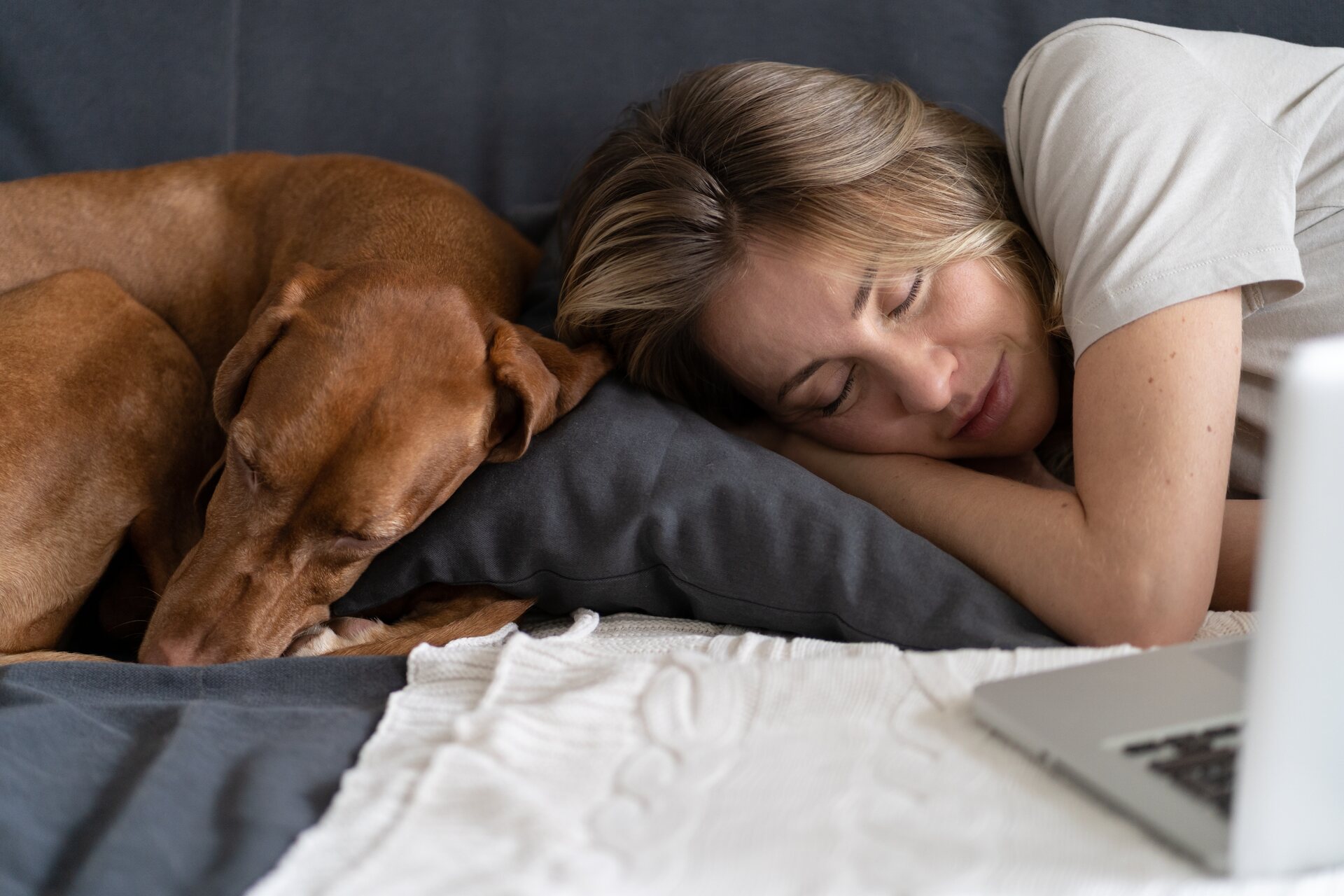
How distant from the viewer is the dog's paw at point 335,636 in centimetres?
182

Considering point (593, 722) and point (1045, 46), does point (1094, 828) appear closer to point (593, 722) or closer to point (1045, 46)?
point (593, 722)

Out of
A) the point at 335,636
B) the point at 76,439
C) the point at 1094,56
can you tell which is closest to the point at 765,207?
the point at 1094,56

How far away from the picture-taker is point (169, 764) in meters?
1.26

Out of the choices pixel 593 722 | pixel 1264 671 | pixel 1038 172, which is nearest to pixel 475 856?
pixel 593 722

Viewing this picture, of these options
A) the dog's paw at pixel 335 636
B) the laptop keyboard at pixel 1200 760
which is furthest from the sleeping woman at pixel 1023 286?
the dog's paw at pixel 335 636

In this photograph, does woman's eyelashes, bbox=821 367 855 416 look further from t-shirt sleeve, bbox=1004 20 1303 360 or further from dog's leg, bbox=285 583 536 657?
dog's leg, bbox=285 583 536 657

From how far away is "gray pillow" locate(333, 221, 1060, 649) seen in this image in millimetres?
1641

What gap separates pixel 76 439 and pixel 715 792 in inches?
54.2

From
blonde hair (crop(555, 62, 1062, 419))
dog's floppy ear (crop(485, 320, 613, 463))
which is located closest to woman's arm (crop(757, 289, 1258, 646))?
blonde hair (crop(555, 62, 1062, 419))

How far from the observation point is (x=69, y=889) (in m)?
1.08

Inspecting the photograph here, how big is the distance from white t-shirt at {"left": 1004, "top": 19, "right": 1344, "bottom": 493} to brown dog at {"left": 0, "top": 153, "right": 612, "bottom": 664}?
861mm

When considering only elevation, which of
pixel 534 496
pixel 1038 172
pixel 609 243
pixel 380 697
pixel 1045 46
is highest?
pixel 1045 46

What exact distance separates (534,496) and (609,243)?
0.55 m

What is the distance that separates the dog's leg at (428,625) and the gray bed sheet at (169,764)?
0.16 meters
